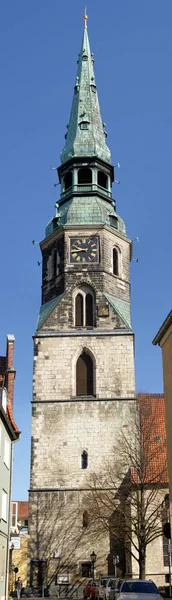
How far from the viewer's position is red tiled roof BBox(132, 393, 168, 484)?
30373mm

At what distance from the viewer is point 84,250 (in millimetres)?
37250

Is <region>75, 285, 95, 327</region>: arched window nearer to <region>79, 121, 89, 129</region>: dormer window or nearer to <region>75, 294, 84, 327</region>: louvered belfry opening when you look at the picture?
<region>75, 294, 84, 327</region>: louvered belfry opening

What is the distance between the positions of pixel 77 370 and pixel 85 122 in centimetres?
1660

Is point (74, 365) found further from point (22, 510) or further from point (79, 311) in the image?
point (22, 510)

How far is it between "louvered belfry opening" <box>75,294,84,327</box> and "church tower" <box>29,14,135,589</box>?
0.05m

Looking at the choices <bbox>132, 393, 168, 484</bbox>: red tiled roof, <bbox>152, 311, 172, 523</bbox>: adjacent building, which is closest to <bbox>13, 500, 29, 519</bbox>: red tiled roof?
<bbox>132, 393, 168, 484</bbox>: red tiled roof

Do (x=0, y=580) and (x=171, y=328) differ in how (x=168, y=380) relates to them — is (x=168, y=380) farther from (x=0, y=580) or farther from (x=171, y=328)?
(x=0, y=580)

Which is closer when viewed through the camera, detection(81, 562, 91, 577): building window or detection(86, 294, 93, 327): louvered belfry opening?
detection(81, 562, 91, 577): building window

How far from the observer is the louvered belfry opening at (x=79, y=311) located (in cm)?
3556

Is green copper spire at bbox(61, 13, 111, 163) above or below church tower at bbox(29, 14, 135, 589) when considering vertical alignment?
above

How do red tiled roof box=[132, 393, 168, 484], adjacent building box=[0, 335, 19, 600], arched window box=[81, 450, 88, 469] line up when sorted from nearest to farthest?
adjacent building box=[0, 335, 19, 600]
red tiled roof box=[132, 393, 168, 484]
arched window box=[81, 450, 88, 469]

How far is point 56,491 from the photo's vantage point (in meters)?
31.7

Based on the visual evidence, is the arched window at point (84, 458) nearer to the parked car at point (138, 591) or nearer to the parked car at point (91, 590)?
the parked car at point (91, 590)

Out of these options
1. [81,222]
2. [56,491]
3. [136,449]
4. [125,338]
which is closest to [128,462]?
[136,449]
